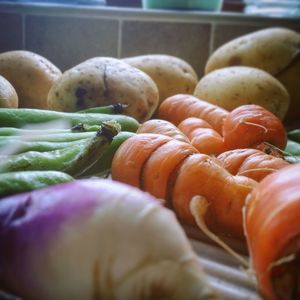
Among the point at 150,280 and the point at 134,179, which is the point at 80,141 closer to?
the point at 134,179

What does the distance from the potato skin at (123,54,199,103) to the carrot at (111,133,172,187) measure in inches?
18.9

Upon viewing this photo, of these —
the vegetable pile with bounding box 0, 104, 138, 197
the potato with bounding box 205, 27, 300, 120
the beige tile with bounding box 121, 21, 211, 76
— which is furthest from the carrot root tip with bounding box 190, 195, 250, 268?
the beige tile with bounding box 121, 21, 211, 76

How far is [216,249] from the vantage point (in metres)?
0.49

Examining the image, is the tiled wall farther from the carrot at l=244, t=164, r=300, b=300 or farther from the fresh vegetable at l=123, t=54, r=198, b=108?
the carrot at l=244, t=164, r=300, b=300

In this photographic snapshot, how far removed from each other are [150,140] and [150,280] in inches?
11.3

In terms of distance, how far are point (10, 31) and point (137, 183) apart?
978mm

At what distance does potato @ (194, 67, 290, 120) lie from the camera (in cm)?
97

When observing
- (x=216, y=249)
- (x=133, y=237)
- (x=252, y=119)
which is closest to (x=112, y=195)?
(x=133, y=237)

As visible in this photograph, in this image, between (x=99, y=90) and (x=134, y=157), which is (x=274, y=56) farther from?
(x=134, y=157)

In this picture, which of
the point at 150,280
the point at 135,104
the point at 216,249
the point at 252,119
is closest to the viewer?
the point at 150,280

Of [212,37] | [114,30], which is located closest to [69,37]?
[114,30]

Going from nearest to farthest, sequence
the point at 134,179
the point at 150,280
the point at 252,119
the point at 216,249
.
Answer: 1. the point at 150,280
2. the point at 216,249
3. the point at 134,179
4. the point at 252,119

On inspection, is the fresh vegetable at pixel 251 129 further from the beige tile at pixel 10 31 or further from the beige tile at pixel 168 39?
the beige tile at pixel 10 31

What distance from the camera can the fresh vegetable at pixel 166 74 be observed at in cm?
107
